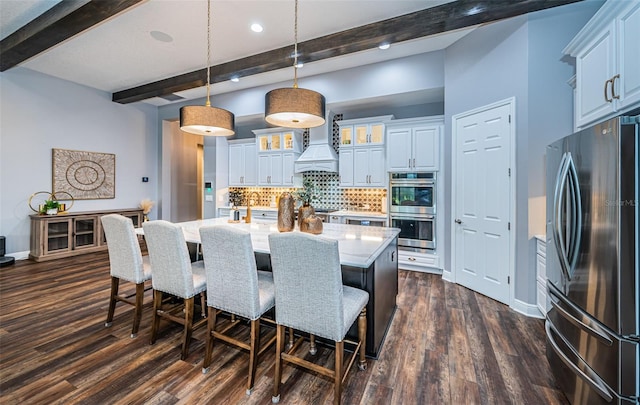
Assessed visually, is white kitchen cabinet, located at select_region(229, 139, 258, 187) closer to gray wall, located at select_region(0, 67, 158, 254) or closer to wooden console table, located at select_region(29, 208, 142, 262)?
gray wall, located at select_region(0, 67, 158, 254)

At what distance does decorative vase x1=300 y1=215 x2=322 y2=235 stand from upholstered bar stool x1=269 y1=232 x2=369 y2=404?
881 millimetres

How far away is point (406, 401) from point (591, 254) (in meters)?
1.36

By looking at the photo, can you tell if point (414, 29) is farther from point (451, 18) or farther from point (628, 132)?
point (628, 132)

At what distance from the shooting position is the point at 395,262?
291 centimetres

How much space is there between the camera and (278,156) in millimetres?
5668

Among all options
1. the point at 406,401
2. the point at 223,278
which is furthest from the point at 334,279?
the point at 406,401

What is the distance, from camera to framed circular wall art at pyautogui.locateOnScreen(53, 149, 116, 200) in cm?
524

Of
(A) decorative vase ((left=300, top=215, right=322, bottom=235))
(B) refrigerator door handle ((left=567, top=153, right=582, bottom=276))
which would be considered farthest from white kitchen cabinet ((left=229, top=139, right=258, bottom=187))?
(B) refrigerator door handle ((left=567, top=153, right=582, bottom=276))

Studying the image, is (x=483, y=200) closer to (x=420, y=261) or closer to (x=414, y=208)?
(x=414, y=208)

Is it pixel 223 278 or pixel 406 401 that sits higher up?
pixel 223 278

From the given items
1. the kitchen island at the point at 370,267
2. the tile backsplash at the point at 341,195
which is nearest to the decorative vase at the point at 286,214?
the kitchen island at the point at 370,267

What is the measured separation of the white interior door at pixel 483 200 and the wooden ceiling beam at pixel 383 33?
0.95m

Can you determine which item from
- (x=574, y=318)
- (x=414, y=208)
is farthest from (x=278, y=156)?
(x=574, y=318)

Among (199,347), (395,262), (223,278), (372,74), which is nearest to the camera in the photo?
(223,278)
